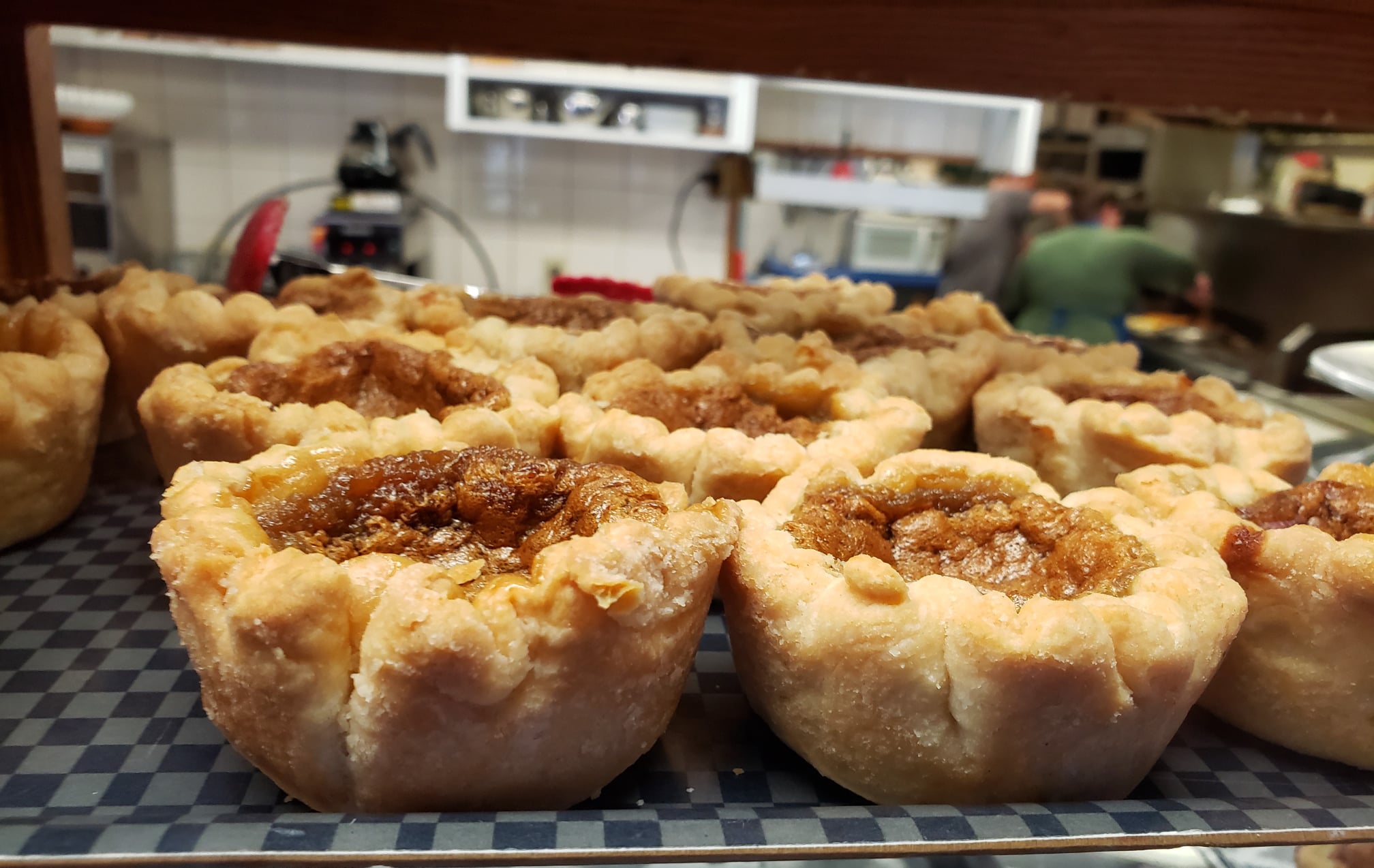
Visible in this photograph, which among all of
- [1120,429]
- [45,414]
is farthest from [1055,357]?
[45,414]

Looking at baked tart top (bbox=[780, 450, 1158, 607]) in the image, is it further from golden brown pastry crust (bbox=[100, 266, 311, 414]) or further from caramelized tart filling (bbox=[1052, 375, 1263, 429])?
golden brown pastry crust (bbox=[100, 266, 311, 414])

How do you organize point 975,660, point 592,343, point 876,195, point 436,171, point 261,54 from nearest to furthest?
1. point 975,660
2. point 592,343
3. point 261,54
4. point 876,195
5. point 436,171

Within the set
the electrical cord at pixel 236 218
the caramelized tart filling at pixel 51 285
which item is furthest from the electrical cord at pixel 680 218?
the caramelized tart filling at pixel 51 285

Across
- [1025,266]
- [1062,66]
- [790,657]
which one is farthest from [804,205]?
[790,657]

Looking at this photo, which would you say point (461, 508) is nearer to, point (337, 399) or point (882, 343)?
point (337, 399)

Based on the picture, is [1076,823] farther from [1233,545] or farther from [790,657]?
[1233,545]

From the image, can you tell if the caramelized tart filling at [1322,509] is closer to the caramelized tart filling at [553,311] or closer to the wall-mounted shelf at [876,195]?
the caramelized tart filling at [553,311]

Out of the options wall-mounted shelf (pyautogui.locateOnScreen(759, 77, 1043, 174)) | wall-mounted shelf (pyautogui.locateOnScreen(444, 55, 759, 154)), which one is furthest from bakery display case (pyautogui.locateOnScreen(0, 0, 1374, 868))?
wall-mounted shelf (pyautogui.locateOnScreen(759, 77, 1043, 174))
